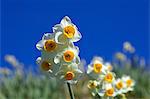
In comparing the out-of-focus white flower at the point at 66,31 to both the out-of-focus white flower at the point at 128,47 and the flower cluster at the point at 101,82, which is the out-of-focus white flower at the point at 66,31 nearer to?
the flower cluster at the point at 101,82

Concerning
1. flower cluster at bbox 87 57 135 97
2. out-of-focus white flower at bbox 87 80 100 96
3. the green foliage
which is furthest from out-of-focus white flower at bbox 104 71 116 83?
the green foliage

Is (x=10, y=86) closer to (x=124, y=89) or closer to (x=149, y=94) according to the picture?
(x=149, y=94)

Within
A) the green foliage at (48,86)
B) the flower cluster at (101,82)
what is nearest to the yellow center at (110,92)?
the flower cluster at (101,82)

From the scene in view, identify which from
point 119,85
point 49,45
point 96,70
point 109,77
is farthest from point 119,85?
point 49,45

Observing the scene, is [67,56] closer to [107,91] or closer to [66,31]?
[66,31]

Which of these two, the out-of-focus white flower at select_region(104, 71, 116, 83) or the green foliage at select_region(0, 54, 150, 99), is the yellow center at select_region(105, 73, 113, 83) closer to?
the out-of-focus white flower at select_region(104, 71, 116, 83)

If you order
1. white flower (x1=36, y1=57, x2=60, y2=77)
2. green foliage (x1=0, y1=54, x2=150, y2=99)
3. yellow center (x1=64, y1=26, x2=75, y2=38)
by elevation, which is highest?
green foliage (x1=0, y1=54, x2=150, y2=99)

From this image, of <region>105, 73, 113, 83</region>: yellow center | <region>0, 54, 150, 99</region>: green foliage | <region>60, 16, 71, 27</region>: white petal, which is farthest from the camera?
<region>0, 54, 150, 99</region>: green foliage
